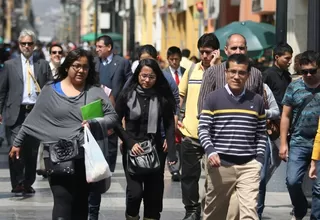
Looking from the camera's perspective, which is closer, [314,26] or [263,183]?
[263,183]

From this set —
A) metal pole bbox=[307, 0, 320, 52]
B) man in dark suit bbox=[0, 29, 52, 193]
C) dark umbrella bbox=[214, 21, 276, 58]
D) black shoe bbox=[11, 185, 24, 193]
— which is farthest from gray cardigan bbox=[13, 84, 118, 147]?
dark umbrella bbox=[214, 21, 276, 58]

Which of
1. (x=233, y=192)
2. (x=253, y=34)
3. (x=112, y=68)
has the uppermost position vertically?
(x=253, y=34)

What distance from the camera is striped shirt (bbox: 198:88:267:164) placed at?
860 cm

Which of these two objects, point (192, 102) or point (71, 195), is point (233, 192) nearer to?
point (71, 195)

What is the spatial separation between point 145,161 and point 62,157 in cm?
120

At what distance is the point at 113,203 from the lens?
1230 centimetres

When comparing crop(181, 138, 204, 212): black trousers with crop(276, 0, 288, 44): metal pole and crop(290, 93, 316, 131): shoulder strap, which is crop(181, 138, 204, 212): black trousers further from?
crop(276, 0, 288, 44): metal pole

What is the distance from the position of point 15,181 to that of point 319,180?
475 cm

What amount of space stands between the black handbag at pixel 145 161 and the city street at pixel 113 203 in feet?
5.61

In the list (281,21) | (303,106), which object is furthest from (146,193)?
(281,21)

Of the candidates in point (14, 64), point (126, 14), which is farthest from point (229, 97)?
point (126, 14)

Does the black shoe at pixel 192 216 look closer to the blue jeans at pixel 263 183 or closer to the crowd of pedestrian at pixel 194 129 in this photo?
the crowd of pedestrian at pixel 194 129

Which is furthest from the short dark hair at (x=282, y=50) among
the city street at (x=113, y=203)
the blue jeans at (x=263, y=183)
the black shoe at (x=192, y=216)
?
the black shoe at (x=192, y=216)

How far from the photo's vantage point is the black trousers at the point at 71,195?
8453mm
